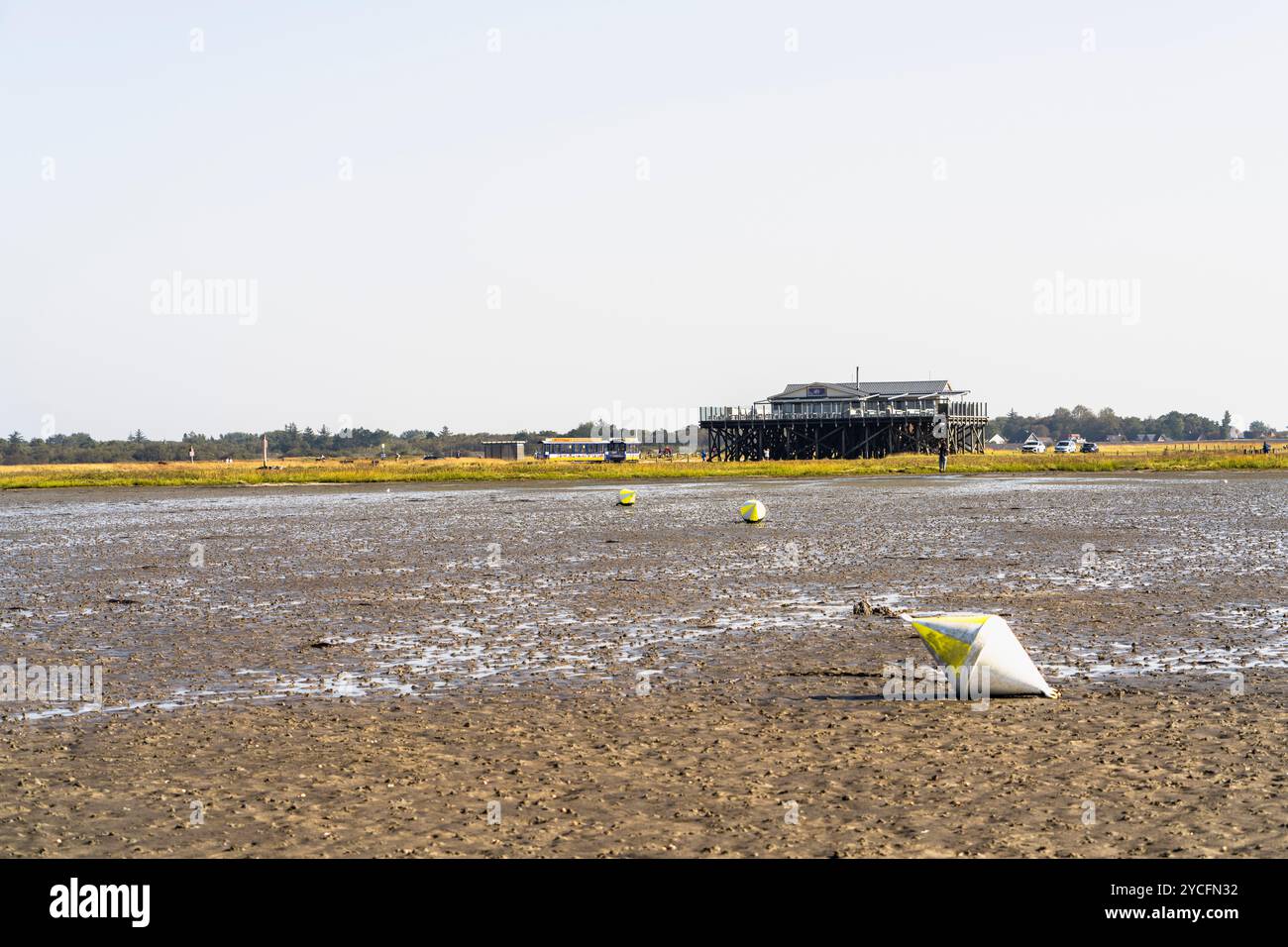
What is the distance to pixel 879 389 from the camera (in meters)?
127

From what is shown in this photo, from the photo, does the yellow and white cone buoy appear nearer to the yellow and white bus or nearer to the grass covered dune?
the grass covered dune

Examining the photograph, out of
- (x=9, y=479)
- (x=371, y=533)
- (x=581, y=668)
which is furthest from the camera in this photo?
(x=9, y=479)

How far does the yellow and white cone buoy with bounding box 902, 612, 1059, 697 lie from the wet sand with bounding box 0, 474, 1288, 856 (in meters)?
0.33

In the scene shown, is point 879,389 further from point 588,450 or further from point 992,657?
point 992,657

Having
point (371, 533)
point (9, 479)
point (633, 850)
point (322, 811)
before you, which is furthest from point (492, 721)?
point (9, 479)

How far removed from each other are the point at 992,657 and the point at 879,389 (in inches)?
4574

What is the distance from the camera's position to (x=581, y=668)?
14.9 metres

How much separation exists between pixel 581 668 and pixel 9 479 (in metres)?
84.9

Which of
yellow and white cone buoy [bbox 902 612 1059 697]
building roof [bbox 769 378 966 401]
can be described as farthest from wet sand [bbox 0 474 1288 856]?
building roof [bbox 769 378 966 401]

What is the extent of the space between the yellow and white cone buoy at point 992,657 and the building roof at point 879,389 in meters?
106

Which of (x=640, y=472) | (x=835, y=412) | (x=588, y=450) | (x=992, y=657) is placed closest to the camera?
(x=992, y=657)

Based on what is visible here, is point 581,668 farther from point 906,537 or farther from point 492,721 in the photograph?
point 906,537

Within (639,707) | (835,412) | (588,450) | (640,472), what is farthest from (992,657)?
(588,450)

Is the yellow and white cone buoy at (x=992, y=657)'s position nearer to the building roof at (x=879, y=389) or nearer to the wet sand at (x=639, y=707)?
the wet sand at (x=639, y=707)
